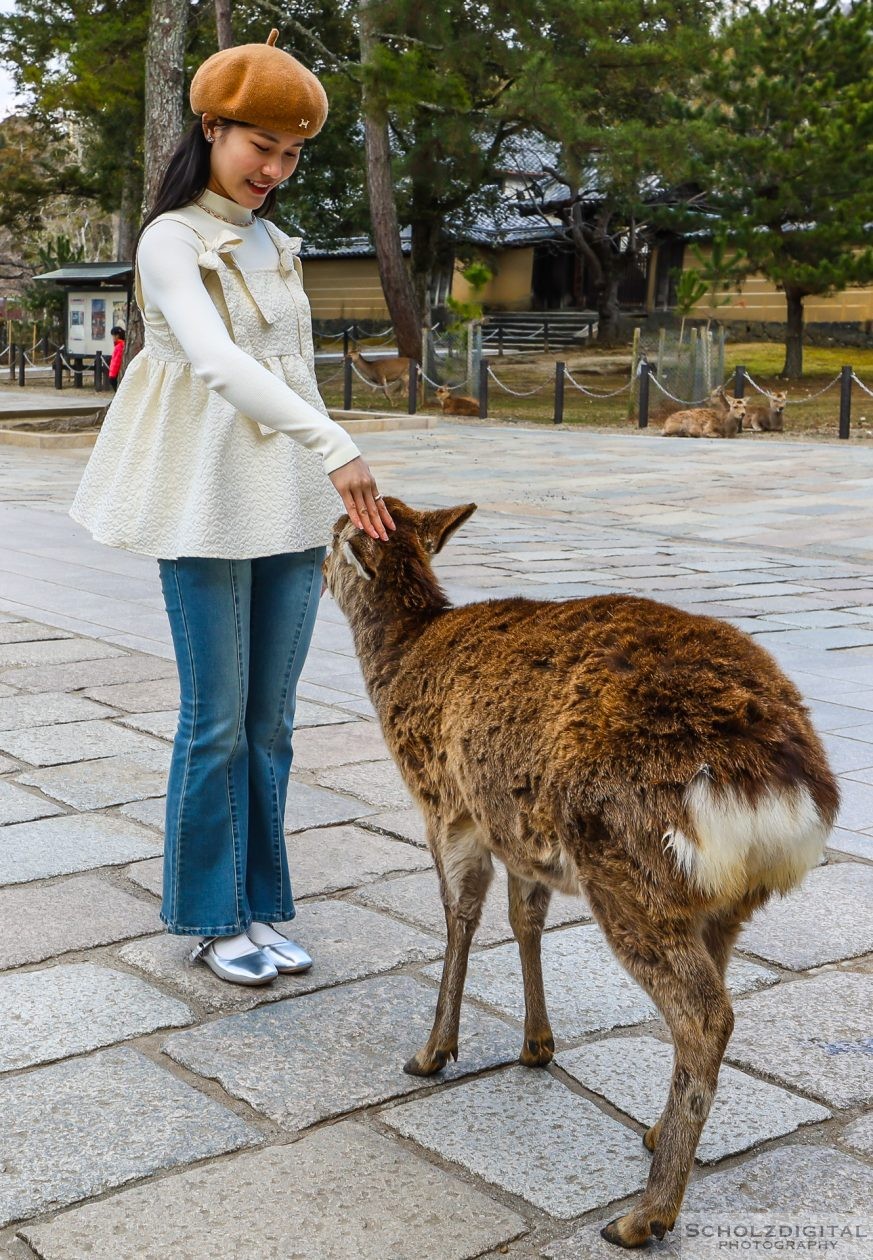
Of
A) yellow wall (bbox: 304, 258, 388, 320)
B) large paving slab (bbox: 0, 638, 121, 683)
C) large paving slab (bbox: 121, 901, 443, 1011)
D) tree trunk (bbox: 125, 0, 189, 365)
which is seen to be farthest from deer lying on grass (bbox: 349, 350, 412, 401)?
large paving slab (bbox: 121, 901, 443, 1011)

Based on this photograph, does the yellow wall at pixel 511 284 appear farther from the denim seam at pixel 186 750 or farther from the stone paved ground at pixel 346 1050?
the denim seam at pixel 186 750

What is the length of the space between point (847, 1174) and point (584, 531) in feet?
29.3

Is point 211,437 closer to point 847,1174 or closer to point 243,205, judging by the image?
point 243,205

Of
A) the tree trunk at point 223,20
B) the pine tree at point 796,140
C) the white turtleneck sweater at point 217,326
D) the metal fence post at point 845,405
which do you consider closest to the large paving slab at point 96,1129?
Answer: the white turtleneck sweater at point 217,326

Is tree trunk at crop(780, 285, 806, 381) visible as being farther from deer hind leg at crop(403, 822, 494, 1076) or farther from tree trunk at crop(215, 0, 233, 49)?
deer hind leg at crop(403, 822, 494, 1076)

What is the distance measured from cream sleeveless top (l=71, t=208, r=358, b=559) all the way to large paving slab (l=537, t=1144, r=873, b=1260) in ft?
5.00

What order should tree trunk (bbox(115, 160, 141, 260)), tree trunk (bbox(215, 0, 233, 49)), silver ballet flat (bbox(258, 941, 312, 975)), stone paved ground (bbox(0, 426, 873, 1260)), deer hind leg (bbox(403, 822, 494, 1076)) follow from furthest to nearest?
1. tree trunk (bbox(115, 160, 141, 260))
2. tree trunk (bbox(215, 0, 233, 49))
3. silver ballet flat (bbox(258, 941, 312, 975))
4. deer hind leg (bbox(403, 822, 494, 1076))
5. stone paved ground (bbox(0, 426, 873, 1260))

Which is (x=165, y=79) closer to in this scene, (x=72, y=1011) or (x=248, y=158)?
(x=248, y=158)

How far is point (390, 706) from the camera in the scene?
3.04 metres

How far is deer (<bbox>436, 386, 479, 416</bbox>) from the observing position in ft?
76.6

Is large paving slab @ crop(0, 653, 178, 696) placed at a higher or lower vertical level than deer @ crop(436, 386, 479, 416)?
lower

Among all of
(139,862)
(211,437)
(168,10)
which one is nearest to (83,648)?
(139,862)

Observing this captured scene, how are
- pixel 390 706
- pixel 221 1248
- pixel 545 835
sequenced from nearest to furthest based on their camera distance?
pixel 221 1248
pixel 545 835
pixel 390 706

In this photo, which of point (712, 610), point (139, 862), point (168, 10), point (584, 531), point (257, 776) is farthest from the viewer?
point (168, 10)
